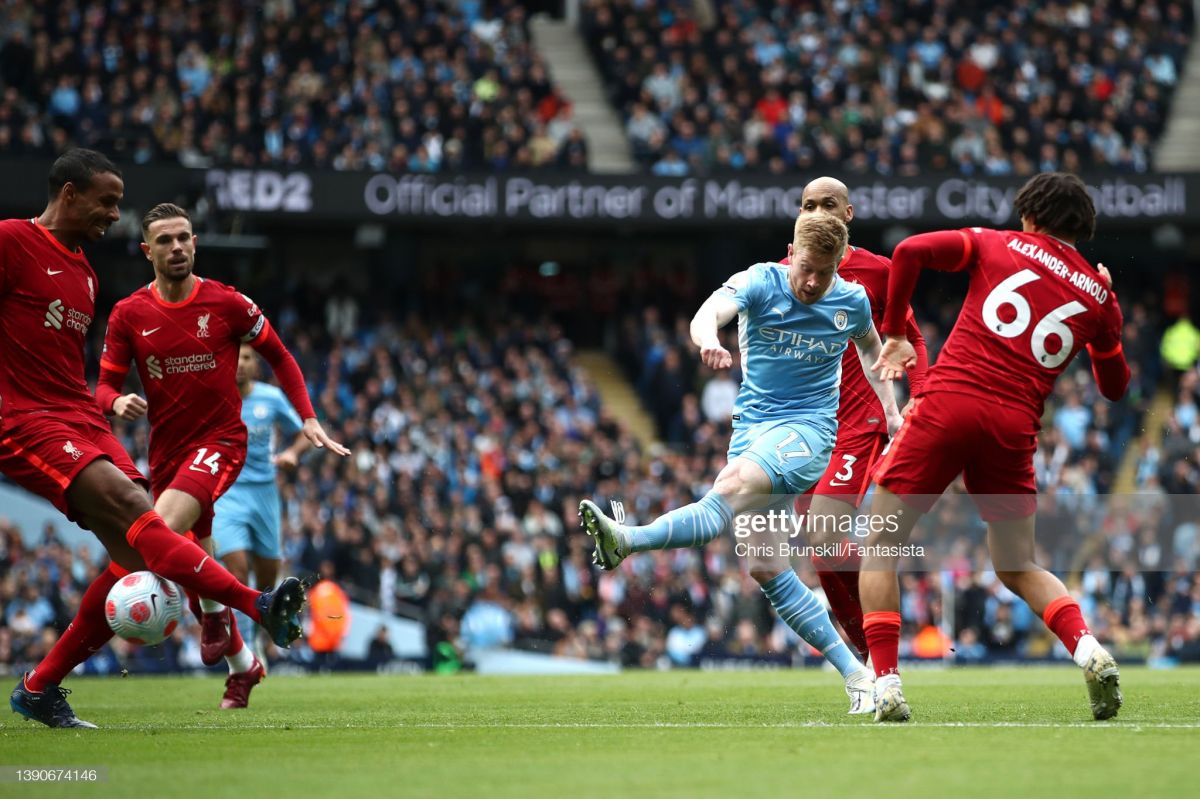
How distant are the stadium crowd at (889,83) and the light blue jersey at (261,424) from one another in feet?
48.2

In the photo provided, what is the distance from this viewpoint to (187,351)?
31.0 ft

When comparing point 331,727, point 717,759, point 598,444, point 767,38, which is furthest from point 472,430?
point 717,759

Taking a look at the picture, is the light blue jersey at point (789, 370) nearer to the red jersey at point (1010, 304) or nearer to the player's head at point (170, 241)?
the red jersey at point (1010, 304)

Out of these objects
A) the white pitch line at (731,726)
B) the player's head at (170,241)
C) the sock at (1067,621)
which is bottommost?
the white pitch line at (731,726)

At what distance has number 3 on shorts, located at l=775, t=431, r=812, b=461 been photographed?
27.0ft

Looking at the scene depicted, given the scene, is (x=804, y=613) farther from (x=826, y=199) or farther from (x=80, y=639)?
(x=80, y=639)

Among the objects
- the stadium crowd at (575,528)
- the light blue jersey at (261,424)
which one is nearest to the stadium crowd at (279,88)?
the stadium crowd at (575,528)

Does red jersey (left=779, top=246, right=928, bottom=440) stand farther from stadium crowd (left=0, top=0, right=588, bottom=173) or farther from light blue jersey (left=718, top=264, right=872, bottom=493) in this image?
stadium crowd (left=0, top=0, right=588, bottom=173)

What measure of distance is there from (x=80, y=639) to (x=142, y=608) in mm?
748

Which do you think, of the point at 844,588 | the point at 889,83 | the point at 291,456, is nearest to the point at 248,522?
the point at 291,456

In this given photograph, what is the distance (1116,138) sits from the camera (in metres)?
27.7

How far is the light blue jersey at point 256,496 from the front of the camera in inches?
478

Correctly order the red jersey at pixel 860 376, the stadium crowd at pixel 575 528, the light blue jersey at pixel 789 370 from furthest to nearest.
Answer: the stadium crowd at pixel 575 528, the red jersey at pixel 860 376, the light blue jersey at pixel 789 370

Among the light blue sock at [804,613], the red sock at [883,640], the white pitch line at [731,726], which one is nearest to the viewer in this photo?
the white pitch line at [731,726]
